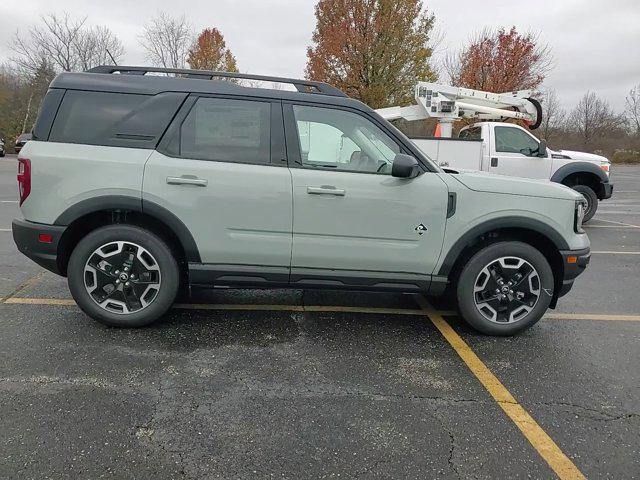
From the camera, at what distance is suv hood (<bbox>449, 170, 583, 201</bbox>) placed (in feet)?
12.0

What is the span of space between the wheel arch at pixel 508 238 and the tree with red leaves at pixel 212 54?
2627cm

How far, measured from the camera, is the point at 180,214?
11.6 ft

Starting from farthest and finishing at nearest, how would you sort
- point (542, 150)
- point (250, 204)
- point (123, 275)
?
point (542, 150) < point (123, 275) < point (250, 204)

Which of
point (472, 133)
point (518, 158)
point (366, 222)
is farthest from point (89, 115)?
point (472, 133)

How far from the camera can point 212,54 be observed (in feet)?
90.9

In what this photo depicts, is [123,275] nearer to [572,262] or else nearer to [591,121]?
[572,262]

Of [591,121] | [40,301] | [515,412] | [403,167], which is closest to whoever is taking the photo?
[515,412]

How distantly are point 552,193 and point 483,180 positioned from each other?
22.6 inches

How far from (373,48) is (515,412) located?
16464 mm

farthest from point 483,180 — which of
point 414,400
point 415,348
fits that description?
point 414,400

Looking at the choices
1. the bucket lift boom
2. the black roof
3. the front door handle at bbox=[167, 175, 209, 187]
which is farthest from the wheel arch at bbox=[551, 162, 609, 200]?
the front door handle at bbox=[167, 175, 209, 187]

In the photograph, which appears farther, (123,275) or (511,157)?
(511,157)

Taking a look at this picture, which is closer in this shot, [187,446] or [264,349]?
[187,446]

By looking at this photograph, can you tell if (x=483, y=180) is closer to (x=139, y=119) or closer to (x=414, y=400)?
(x=414, y=400)
